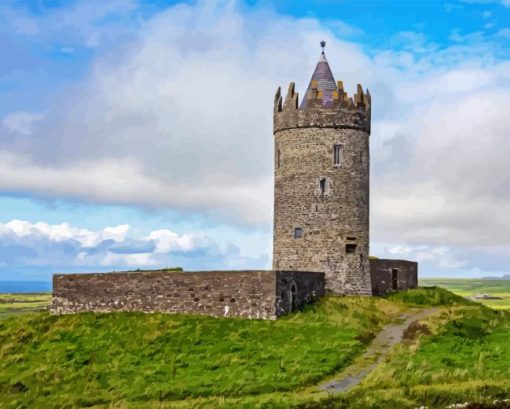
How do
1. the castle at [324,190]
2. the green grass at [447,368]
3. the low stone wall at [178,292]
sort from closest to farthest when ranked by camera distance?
the green grass at [447,368] → the low stone wall at [178,292] → the castle at [324,190]

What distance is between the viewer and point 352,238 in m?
36.0

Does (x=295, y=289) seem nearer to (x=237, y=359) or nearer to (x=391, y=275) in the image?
(x=237, y=359)

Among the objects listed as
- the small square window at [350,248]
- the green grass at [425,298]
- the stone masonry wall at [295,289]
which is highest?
the small square window at [350,248]

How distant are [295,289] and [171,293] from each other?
542 centimetres

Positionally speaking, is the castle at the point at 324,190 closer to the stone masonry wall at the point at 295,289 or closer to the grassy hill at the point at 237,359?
the stone masonry wall at the point at 295,289

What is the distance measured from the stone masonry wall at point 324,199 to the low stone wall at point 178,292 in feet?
10.5

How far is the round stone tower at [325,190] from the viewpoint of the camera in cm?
3575

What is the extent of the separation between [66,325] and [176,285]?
4.93 meters

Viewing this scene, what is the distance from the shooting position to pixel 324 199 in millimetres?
35812

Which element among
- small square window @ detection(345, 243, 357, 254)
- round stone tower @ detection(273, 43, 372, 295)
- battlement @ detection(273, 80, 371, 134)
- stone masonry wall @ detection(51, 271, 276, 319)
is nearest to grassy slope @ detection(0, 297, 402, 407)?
stone masonry wall @ detection(51, 271, 276, 319)

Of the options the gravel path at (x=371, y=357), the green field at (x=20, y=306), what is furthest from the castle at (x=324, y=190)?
the green field at (x=20, y=306)

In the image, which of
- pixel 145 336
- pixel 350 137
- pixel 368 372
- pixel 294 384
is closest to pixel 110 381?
pixel 145 336

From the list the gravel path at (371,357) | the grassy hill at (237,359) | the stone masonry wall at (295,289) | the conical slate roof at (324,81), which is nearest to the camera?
the grassy hill at (237,359)

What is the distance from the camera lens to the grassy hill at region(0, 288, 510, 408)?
20.6m
